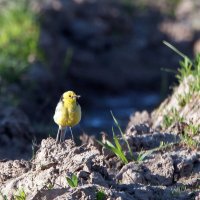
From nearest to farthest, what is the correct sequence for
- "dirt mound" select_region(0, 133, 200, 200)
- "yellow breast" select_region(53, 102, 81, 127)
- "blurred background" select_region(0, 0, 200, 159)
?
"dirt mound" select_region(0, 133, 200, 200), "yellow breast" select_region(53, 102, 81, 127), "blurred background" select_region(0, 0, 200, 159)

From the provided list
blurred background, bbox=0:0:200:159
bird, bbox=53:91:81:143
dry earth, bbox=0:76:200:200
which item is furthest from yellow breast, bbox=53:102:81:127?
blurred background, bbox=0:0:200:159

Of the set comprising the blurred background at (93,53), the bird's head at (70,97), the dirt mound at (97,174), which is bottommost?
the dirt mound at (97,174)

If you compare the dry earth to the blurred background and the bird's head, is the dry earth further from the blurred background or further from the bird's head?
the blurred background

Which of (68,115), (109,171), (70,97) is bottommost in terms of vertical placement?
(109,171)

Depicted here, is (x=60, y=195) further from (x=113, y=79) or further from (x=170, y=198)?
(x=113, y=79)

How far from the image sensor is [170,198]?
6176 millimetres

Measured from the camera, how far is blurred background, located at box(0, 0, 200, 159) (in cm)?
1229

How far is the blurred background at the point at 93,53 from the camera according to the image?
12.3 meters

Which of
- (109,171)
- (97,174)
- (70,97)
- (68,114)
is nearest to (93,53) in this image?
(70,97)

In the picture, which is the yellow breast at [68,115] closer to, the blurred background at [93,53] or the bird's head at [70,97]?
the bird's head at [70,97]

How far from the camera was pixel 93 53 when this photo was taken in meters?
15.7

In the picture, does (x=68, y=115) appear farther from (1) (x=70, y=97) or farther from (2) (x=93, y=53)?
(2) (x=93, y=53)

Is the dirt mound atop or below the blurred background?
below

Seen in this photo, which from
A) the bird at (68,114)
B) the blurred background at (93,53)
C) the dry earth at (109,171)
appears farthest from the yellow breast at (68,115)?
the blurred background at (93,53)
